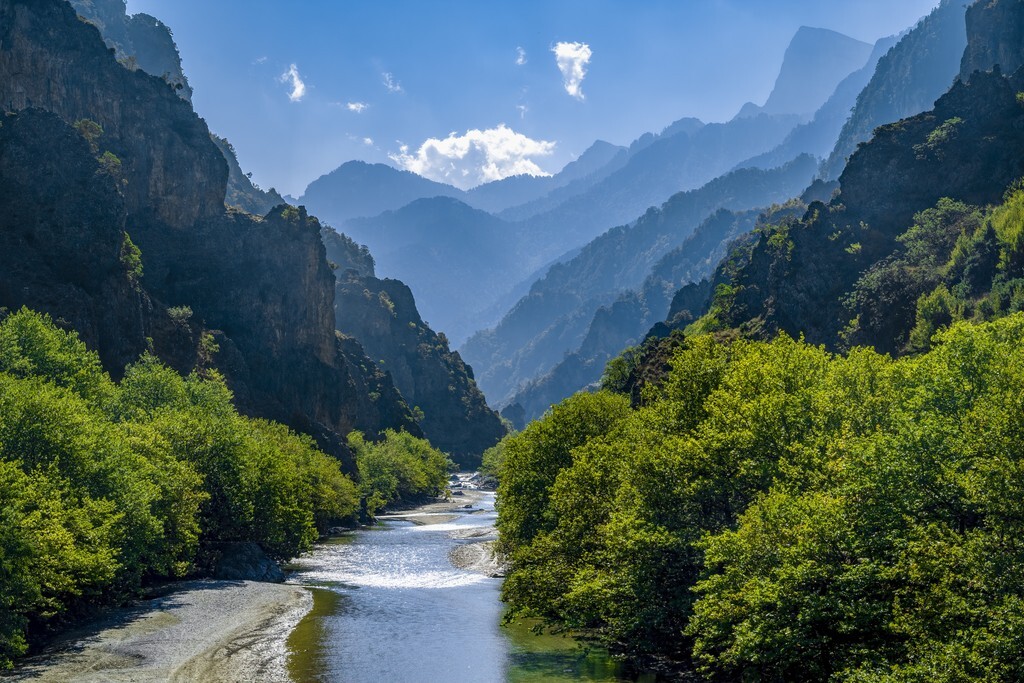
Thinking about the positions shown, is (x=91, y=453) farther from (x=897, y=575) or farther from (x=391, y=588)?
(x=897, y=575)

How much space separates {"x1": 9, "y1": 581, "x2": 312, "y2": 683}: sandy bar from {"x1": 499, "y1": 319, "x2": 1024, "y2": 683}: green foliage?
15699 mm

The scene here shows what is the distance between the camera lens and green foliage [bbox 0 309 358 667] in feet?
124

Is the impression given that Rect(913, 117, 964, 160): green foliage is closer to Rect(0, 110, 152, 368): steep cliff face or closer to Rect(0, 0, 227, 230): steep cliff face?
Rect(0, 110, 152, 368): steep cliff face

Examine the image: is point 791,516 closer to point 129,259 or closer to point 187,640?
point 187,640

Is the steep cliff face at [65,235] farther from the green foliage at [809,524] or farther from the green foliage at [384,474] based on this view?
the green foliage at [809,524]

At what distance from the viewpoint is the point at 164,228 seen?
155 metres

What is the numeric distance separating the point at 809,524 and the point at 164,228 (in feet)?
506

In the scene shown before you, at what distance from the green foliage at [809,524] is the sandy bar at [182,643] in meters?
15.7

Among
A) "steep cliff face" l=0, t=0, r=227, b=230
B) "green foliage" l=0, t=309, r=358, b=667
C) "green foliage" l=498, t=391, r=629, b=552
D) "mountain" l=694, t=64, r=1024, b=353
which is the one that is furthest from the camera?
"steep cliff face" l=0, t=0, r=227, b=230

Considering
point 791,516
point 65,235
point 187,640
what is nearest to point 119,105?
point 65,235

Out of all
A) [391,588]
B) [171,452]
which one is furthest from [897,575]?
[171,452]

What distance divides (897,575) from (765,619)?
4950mm

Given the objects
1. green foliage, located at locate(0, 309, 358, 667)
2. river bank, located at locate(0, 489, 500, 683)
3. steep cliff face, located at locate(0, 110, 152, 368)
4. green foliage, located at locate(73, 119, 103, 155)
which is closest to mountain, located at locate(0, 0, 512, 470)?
steep cliff face, located at locate(0, 110, 152, 368)

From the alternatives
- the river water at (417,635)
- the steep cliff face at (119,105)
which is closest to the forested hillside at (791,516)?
the river water at (417,635)
